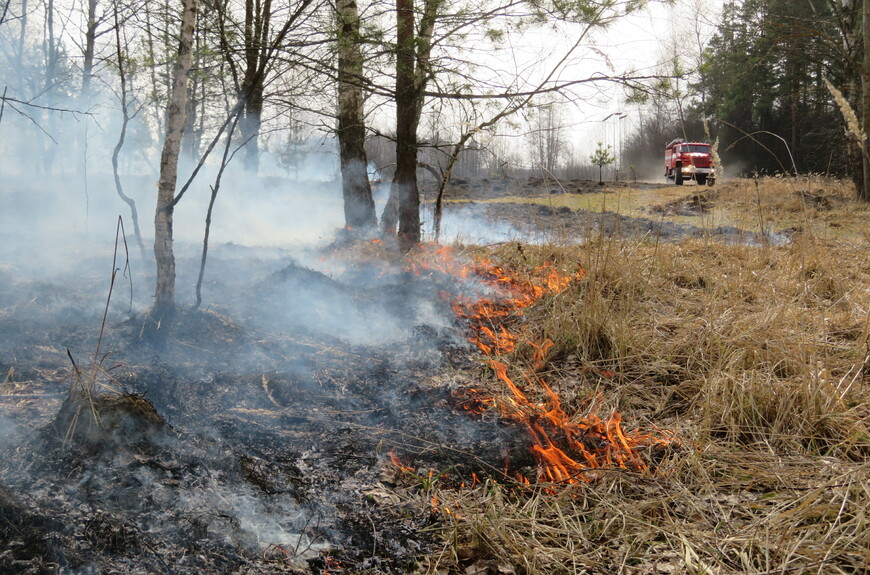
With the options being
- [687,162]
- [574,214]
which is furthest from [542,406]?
[687,162]

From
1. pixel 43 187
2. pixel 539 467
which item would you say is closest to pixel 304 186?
pixel 43 187

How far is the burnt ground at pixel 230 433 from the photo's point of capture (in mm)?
1696

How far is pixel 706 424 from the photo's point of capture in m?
2.32

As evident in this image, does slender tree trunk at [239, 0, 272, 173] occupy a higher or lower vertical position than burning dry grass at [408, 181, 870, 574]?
higher

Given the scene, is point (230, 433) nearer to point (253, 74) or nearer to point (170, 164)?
point (170, 164)

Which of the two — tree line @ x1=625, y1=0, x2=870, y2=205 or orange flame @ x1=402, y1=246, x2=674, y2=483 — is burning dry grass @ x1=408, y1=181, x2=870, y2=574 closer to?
orange flame @ x1=402, y1=246, x2=674, y2=483

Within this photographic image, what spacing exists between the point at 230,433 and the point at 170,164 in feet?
6.20

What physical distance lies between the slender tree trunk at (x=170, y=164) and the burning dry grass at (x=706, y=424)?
2.29 m

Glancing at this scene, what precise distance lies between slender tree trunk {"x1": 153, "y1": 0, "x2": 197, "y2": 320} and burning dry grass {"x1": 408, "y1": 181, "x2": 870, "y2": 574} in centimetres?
229

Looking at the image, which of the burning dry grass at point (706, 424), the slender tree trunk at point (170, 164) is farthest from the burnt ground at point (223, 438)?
the burning dry grass at point (706, 424)

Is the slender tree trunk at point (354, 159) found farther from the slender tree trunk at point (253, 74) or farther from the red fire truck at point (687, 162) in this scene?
the red fire truck at point (687, 162)

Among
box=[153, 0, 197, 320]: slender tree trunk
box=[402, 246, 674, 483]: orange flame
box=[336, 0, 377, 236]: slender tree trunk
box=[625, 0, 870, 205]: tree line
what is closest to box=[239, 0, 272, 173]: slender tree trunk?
box=[153, 0, 197, 320]: slender tree trunk

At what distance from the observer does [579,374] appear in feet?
10.1

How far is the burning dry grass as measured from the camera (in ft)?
5.49
